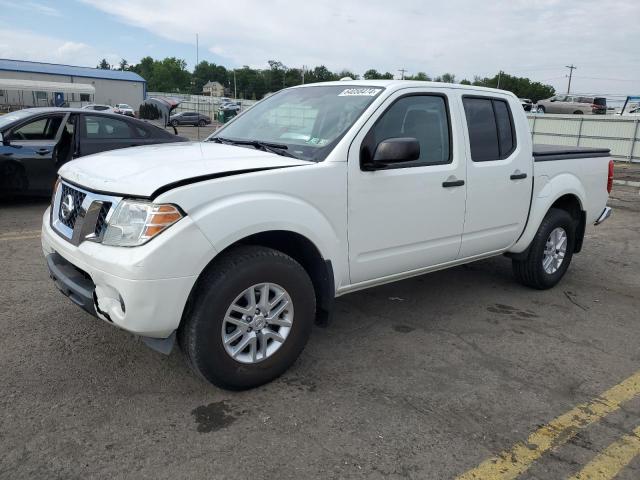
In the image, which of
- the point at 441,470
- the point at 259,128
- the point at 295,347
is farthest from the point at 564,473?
the point at 259,128

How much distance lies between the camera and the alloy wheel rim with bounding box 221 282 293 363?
3029mm

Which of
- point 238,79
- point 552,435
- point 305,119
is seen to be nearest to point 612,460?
point 552,435

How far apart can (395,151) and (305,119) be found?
813 millimetres

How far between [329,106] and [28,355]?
2632 mm

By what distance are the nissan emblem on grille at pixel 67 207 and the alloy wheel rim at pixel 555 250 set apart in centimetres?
413

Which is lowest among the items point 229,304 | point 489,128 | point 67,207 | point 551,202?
point 229,304

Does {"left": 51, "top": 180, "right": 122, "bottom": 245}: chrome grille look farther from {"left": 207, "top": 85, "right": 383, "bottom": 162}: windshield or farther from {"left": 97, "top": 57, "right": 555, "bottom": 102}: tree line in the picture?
{"left": 97, "top": 57, "right": 555, "bottom": 102}: tree line

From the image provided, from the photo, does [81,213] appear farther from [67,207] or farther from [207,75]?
[207,75]

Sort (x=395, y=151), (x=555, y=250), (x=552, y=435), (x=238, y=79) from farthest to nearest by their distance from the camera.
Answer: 1. (x=238, y=79)
2. (x=555, y=250)
3. (x=395, y=151)
4. (x=552, y=435)

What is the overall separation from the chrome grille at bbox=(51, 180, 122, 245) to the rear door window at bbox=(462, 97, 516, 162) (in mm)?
2766

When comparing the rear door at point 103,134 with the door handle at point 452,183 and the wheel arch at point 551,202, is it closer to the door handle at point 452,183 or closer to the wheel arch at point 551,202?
the door handle at point 452,183

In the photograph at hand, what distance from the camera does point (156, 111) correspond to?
1374cm

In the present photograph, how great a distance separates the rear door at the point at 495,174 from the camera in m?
4.30

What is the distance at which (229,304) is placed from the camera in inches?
115
